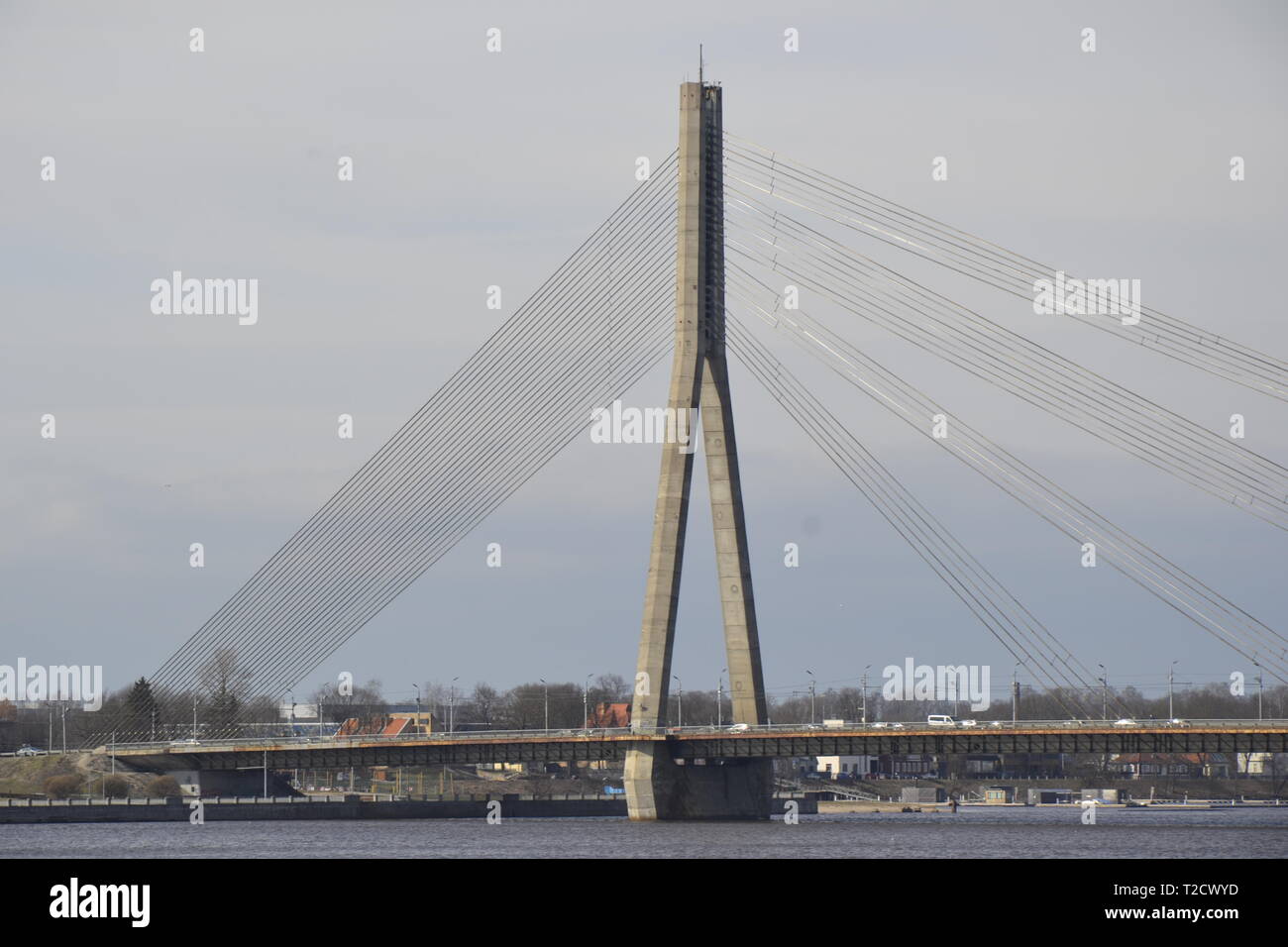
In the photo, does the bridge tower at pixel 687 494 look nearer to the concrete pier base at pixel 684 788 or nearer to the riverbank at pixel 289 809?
the concrete pier base at pixel 684 788

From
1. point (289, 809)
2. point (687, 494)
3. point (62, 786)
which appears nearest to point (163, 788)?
point (62, 786)

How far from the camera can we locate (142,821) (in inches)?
4055

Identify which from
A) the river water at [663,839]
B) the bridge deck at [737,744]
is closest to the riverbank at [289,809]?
the river water at [663,839]

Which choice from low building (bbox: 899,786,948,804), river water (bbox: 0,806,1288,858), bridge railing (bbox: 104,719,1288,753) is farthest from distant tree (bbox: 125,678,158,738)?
low building (bbox: 899,786,948,804)

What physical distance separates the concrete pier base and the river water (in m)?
1.70

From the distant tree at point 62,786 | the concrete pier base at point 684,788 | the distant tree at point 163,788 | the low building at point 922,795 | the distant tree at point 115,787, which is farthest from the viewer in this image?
the low building at point 922,795

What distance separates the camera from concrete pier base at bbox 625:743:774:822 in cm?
9038

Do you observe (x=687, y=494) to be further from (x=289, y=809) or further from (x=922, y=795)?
(x=922, y=795)

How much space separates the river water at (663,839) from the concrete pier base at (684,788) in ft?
5.58

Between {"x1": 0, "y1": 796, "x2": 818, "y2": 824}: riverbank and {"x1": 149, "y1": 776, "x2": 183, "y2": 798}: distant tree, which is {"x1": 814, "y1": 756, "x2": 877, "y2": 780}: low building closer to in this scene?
{"x1": 0, "y1": 796, "x2": 818, "y2": 824}: riverbank

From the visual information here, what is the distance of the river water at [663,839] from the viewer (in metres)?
66.1
